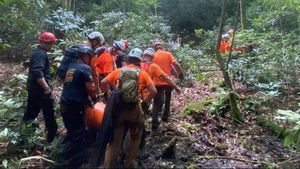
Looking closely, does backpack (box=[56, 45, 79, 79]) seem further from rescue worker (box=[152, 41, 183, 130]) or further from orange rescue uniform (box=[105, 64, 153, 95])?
rescue worker (box=[152, 41, 183, 130])

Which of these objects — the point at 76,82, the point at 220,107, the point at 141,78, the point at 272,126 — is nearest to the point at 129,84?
the point at 141,78

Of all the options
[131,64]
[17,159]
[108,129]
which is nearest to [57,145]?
[17,159]

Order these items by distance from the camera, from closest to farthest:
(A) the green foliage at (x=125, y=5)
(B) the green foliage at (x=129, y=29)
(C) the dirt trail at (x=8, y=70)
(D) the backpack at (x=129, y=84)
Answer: (D) the backpack at (x=129, y=84)
(C) the dirt trail at (x=8, y=70)
(B) the green foliage at (x=129, y=29)
(A) the green foliage at (x=125, y=5)

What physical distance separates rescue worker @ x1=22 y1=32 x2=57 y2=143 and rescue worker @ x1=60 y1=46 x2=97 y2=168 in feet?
1.83

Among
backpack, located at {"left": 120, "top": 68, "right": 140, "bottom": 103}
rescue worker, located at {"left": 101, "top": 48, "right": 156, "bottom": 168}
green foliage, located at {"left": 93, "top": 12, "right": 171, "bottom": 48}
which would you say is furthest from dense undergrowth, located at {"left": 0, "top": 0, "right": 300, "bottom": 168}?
backpack, located at {"left": 120, "top": 68, "right": 140, "bottom": 103}

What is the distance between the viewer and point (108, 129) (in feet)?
20.3

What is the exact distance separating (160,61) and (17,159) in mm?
3788

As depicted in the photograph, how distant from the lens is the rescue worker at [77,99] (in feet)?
21.9

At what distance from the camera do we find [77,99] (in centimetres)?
670

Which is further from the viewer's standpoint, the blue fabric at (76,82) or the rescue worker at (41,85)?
the rescue worker at (41,85)

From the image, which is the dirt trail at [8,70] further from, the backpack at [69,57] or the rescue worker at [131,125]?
the rescue worker at [131,125]

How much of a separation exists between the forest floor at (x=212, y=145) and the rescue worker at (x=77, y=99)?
0.65m

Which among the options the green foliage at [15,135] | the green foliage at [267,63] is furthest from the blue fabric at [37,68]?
the green foliage at [267,63]

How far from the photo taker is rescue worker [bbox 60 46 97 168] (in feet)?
21.9
